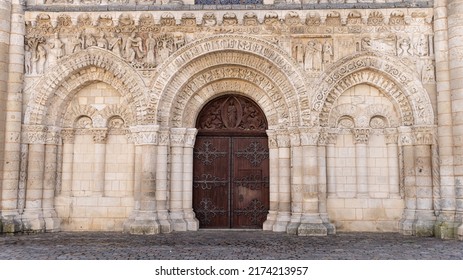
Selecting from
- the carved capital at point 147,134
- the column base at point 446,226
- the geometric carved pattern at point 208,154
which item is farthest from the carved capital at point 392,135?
the carved capital at point 147,134

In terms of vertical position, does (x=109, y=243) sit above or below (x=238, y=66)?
below

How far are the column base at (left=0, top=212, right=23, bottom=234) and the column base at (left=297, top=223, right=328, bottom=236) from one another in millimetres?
7618

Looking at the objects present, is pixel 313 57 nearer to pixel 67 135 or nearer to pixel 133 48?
pixel 133 48

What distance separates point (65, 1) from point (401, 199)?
11.3 m

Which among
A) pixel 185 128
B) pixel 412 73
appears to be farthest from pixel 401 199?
pixel 185 128

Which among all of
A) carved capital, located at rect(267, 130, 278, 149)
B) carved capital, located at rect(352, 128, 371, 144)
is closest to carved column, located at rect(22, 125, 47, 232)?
carved capital, located at rect(267, 130, 278, 149)

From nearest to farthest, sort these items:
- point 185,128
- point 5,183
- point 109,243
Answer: point 109,243, point 5,183, point 185,128

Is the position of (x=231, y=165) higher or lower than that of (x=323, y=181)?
higher

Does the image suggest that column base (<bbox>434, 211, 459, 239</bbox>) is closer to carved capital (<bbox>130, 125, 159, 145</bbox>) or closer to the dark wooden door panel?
the dark wooden door panel

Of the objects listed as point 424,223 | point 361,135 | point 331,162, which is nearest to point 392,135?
point 361,135

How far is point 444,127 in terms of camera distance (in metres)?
12.5

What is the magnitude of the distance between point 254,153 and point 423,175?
4808 mm

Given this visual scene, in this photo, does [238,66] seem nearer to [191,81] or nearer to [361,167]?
[191,81]

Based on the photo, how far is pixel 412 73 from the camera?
1297cm
